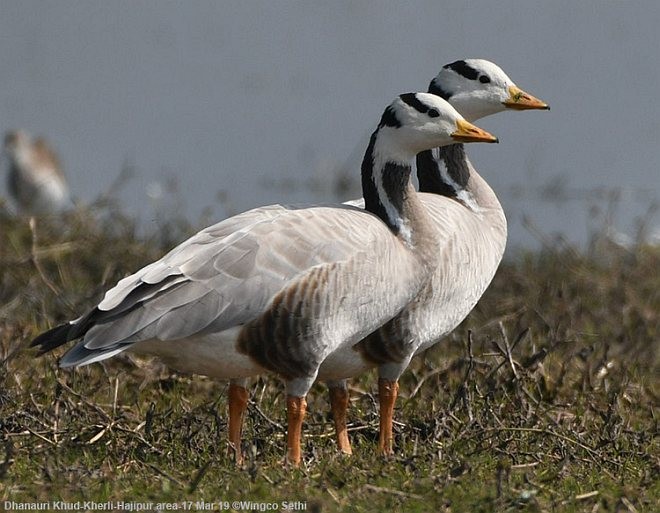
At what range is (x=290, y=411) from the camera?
6133 millimetres

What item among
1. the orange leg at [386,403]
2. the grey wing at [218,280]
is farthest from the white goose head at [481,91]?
the orange leg at [386,403]

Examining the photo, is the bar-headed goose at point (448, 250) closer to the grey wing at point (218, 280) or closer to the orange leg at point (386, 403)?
the orange leg at point (386, 403)

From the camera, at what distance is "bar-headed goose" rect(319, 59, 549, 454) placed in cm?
648

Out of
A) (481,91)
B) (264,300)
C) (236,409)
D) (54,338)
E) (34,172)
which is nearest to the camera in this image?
(264,300)

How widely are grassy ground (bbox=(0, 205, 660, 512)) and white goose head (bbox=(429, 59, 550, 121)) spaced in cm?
112

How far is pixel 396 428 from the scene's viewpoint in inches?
266

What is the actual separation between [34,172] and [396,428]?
9771 millimetres

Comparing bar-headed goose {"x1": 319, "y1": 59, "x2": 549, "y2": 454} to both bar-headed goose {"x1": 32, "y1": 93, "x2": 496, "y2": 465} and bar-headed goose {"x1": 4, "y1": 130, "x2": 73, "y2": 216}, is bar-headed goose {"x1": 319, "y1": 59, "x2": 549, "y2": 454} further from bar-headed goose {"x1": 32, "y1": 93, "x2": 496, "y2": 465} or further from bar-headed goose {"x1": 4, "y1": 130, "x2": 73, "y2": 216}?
bar-headed goose {"x1": 4, "y1": 130, "x2": 73, "y2": 216}

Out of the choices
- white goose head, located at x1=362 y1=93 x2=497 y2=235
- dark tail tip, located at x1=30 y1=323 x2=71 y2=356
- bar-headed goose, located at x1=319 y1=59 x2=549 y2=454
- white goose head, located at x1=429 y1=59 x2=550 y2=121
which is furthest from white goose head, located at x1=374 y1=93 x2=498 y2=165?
dark tail tip, located at x1=30 y1=323 x2=71 y2=356

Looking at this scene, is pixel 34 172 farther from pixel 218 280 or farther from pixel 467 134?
pixel 218 280

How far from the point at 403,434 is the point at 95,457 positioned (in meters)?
1.43

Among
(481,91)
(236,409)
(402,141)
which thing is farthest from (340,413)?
(481,91)

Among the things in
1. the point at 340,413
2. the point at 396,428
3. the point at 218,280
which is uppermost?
the point at 218,280

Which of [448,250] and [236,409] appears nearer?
[236,409]
